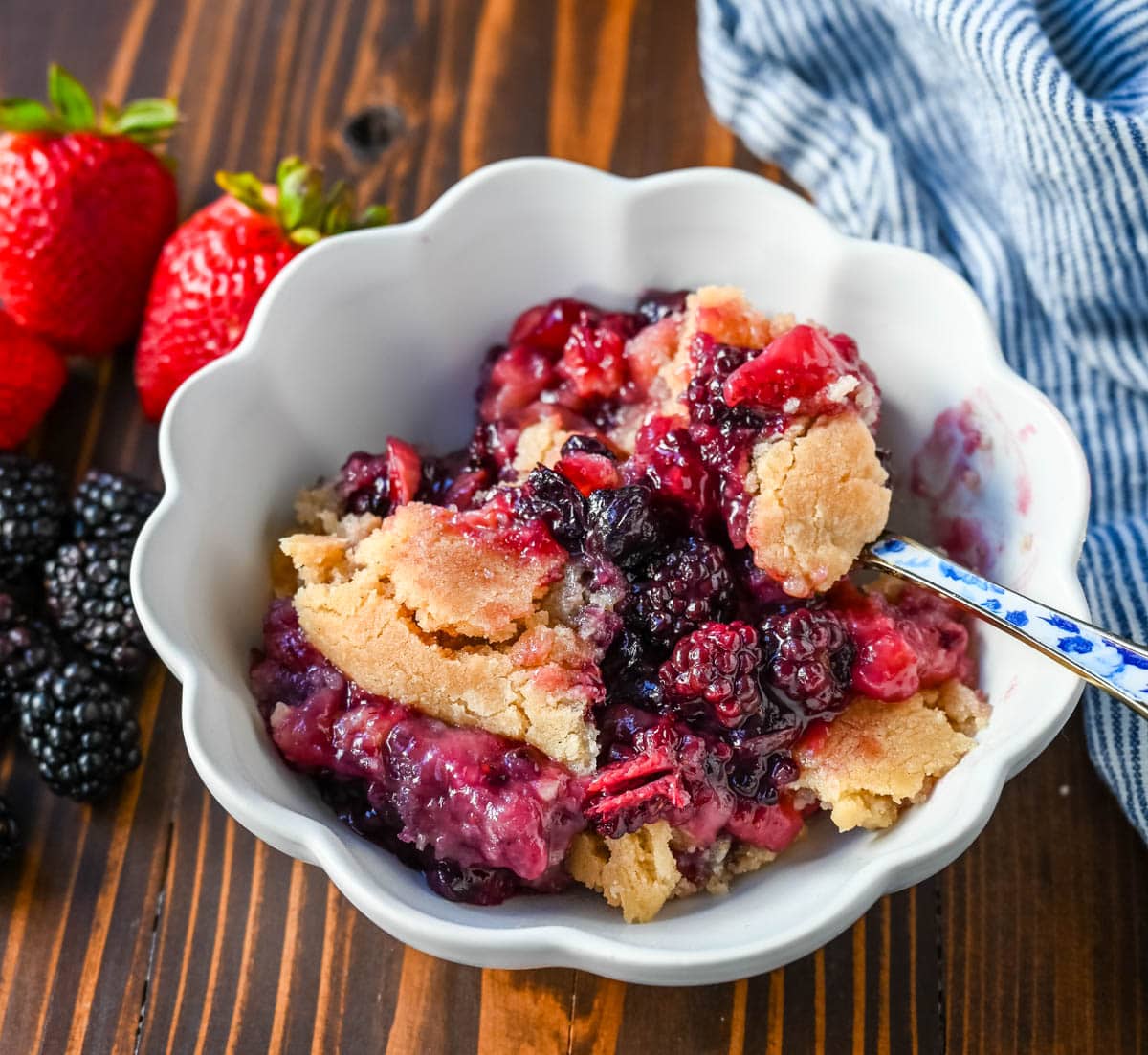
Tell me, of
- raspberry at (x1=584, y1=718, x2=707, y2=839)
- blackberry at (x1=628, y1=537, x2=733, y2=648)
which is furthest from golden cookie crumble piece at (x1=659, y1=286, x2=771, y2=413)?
raspberry at (x1=584, y1=718, x2=707, y2=839)

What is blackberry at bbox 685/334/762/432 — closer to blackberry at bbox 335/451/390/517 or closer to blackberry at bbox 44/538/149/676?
blackberry at bbox 335/451/390/517

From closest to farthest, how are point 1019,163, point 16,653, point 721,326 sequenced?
point 721,326
point 16,653
point 1019,163

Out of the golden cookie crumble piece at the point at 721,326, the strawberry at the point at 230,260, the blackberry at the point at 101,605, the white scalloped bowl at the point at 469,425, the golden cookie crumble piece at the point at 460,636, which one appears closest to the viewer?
the white scalloped bowl at the point at 469,425

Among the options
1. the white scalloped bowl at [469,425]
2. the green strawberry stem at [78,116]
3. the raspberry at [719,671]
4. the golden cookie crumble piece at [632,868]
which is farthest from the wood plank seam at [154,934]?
the green strawberry stem at [78,116]

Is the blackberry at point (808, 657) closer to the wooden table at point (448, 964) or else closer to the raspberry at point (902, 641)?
the raspberry at point (902, 641)

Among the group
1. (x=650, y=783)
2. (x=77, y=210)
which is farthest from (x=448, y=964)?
(x=77, y=210)

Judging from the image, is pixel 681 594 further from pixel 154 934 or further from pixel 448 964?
pixel 154 934

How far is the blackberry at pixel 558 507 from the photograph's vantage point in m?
1.85

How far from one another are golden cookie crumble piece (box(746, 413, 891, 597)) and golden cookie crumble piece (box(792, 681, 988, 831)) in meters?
0.23

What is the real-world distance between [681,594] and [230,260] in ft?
4.29

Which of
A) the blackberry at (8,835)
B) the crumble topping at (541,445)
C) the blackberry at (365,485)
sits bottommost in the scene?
the blackberry at (8,835)

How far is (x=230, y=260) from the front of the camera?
247cm

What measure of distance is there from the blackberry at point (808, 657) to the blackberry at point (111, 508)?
4.34 ft

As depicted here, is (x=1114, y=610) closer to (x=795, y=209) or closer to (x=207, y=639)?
(x=795, y=209)
